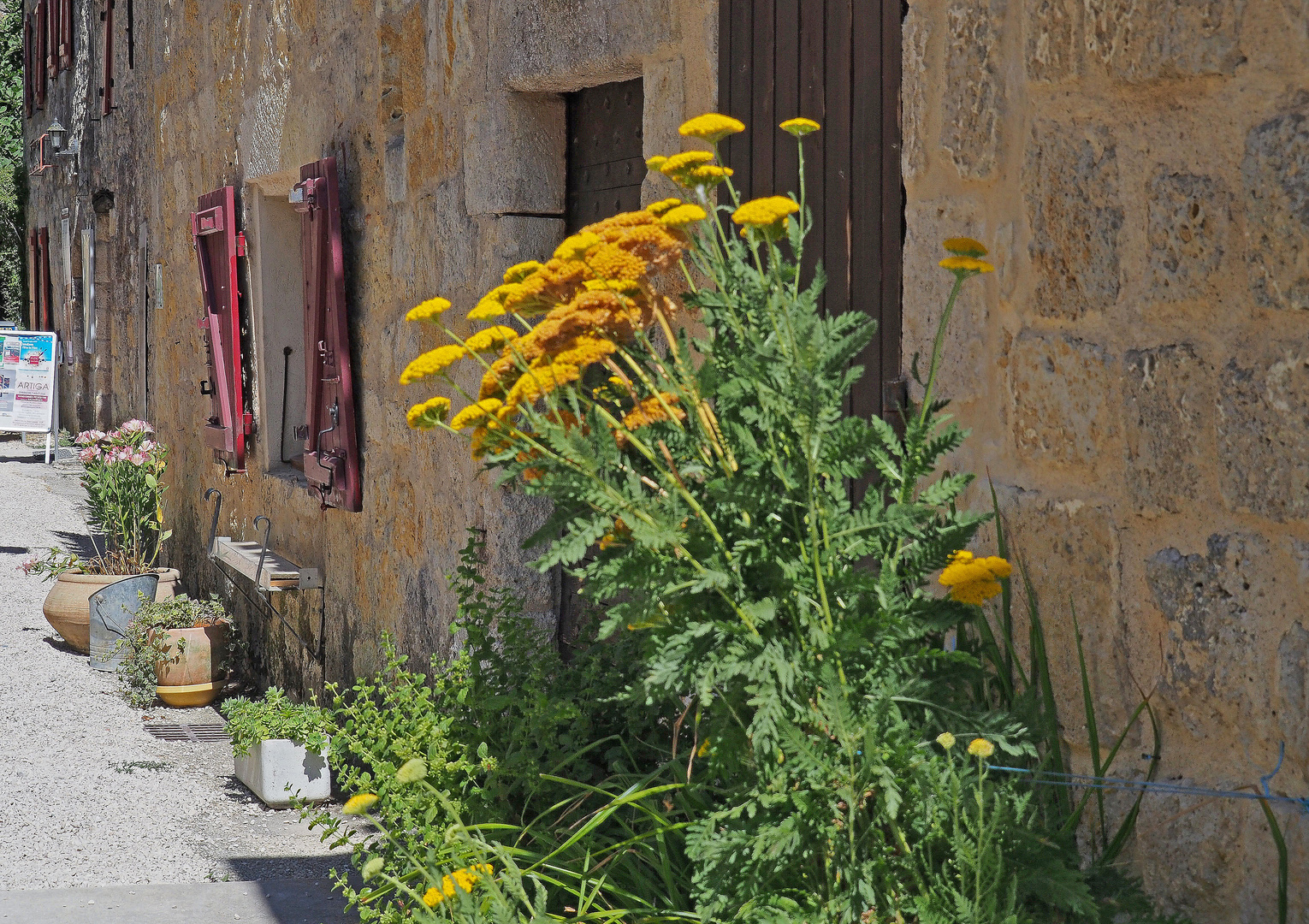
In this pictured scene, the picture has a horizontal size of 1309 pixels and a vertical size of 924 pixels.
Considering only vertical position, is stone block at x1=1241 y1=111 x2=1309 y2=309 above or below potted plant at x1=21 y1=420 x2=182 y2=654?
above

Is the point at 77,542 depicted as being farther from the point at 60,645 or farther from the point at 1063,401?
the point at 1063,401

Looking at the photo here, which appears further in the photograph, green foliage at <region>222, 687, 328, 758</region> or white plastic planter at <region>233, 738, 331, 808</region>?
white plastic planter at <region>233, 738, 331, 808</region>

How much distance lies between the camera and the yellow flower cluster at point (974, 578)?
5.38ft

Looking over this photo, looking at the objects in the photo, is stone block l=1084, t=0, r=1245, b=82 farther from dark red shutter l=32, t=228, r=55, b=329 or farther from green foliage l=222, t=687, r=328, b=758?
dark red shutter l=32, t=228, r=55, b=329

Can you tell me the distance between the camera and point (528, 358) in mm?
1729

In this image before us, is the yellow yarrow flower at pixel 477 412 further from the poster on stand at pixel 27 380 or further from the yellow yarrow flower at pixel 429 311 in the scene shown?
the poster on stand at pixel 27 380

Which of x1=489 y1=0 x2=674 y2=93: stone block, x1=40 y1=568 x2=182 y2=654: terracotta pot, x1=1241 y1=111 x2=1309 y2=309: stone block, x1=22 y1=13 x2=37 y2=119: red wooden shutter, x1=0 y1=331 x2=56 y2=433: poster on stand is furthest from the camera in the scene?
x1=22 y1=13 x2=37 y2=119: red wooden shutter

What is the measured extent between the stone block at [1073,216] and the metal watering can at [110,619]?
5.65m

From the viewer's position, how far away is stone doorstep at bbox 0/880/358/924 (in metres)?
3.44

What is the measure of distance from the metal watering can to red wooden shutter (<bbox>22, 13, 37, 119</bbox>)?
10329 mm

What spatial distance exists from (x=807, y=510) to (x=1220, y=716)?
0.58 metres

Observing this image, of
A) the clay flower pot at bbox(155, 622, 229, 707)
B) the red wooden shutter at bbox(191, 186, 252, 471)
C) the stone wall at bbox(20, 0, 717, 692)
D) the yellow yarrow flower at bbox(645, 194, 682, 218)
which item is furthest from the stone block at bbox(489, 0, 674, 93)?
the clay flower pot at bbox(155, 622, 229, 707)

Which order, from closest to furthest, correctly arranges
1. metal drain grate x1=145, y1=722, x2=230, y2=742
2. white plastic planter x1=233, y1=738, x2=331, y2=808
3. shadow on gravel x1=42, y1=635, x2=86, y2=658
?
white plastic planter x1=233, y1=738, x2=331, y2=808 → metal drain grate x1=145, y1=722, x2=230, y2=742 → shadow on gravel x1=42, y1=635, x2=86, y2=658

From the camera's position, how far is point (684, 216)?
1.67 metres
